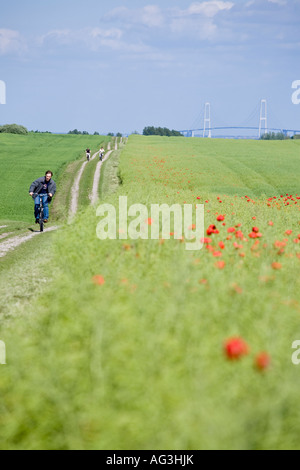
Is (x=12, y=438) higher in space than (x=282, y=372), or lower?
lower

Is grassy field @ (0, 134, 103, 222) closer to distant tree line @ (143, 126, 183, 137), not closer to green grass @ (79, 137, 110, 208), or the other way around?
green grass @ (79, 137, 110, 208)

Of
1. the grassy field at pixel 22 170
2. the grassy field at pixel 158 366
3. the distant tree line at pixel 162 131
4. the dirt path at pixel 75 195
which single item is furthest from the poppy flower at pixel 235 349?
the distant tree line at pixel 162 131

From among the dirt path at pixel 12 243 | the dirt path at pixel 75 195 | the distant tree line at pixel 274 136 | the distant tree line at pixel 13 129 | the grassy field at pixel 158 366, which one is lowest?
the dirt path at pixel 12 243

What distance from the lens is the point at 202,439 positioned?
3.34m

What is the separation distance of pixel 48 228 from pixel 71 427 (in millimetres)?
19564

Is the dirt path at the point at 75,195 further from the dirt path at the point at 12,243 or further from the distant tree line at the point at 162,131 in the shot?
the distant tree line at the point at 162,131

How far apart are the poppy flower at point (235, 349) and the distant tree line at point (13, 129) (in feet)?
369

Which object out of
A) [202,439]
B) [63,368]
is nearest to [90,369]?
[63,368]

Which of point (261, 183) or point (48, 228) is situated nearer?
point (48, 228)

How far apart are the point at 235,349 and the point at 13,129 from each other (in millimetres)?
113723

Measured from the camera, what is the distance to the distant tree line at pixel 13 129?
10981 centimetres

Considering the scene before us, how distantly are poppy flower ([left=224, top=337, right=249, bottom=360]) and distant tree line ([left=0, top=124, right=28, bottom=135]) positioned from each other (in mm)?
112566

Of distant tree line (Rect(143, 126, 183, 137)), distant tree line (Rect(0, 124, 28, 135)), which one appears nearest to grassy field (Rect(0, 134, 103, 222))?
distant tree line (Rect(0, 124, 28, 135))
